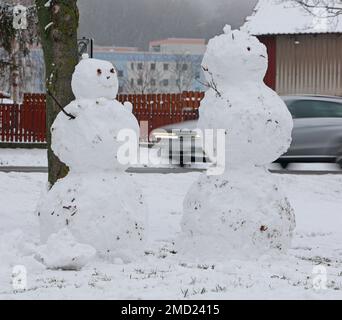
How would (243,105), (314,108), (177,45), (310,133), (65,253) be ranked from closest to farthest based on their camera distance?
(65,253) < (243,105) < (310,133) < (314,108) < (177,45)

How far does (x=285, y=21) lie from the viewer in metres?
30.0

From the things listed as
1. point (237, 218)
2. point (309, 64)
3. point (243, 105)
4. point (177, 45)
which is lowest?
point (237, 218)

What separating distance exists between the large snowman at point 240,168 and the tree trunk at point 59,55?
290 centimetres

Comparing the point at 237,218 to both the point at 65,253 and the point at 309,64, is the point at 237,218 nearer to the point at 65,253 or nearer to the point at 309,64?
the point at 65,253

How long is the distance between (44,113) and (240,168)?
18535 millimetres

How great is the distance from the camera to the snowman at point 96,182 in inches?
268

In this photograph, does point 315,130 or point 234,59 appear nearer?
point 234,59

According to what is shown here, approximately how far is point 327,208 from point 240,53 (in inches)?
242

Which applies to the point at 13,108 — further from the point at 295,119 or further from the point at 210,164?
the point at 210,164

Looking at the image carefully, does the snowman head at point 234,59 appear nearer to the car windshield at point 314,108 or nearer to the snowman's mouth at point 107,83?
the snowman's mouth at point 107,83

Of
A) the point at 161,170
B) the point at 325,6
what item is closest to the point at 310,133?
the point at 325,6

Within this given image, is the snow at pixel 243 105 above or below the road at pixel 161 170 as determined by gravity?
above

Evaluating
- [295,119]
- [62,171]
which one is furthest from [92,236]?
[295,119]

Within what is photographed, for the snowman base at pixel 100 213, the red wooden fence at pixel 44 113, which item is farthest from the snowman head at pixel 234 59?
the red wooden fence at pixel 44 113
